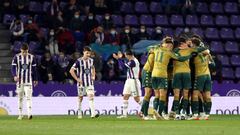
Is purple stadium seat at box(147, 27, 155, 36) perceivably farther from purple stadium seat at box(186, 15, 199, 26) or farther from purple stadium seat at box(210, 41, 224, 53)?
purple stadium seat at box(210, 41, 224, 53)

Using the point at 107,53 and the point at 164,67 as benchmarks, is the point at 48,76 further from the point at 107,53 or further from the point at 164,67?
the point at 164,67

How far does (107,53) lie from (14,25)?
403 centimetres

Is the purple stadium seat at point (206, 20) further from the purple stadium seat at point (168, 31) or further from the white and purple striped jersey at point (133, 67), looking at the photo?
the white and purple striped jersey at point (133, 67)

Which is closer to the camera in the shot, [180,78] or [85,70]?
[180,78]

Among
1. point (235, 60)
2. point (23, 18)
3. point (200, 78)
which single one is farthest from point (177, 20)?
point (200, 78)

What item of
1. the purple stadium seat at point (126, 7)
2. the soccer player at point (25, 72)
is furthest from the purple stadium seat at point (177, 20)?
the soccer player at point (25, 72)

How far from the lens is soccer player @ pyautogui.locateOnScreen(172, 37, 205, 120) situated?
22219 mm

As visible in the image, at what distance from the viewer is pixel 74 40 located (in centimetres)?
3294

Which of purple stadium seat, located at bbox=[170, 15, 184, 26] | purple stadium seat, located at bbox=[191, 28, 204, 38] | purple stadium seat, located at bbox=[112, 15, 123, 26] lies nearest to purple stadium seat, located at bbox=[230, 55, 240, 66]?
purple stadium seat, located at bbox=[191, 28, 204, 38]

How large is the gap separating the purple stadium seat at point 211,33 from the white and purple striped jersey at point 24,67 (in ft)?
46.7

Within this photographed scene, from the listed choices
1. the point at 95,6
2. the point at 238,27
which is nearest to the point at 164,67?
the point at 95,6

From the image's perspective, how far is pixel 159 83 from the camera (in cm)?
2236

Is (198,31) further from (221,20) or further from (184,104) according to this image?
(184,104)

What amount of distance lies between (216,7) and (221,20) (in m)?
0.97
